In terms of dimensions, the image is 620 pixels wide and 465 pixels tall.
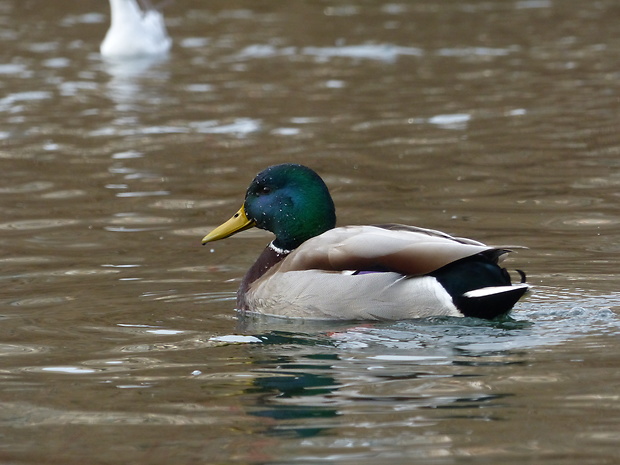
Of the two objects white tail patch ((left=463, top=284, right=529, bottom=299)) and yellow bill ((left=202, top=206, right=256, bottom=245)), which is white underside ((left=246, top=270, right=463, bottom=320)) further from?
yellow bill ((left=202, top=206, right=256, bottom=245))

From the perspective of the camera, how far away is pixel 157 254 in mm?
8602

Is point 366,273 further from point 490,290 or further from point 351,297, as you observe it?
point 490,290

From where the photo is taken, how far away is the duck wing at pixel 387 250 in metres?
6.31

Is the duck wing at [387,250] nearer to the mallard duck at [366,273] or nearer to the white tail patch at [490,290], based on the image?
the mallard duck at [366,273]

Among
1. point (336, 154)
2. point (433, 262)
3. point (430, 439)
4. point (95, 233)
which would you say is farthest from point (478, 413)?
point (336, 154)

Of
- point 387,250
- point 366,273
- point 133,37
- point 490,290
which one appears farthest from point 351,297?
point 133,37

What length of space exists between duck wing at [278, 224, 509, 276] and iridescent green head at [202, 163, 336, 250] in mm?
451

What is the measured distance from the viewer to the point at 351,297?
21.7ft

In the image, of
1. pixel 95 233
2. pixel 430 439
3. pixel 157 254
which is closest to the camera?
pixel 430 439

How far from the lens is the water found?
4918 millimetres

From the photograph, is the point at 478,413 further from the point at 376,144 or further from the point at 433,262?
the point at 376,144

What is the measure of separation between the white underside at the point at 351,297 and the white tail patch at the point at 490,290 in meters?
0.13

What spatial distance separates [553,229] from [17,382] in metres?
4.34

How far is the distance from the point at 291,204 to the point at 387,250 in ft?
3.28
